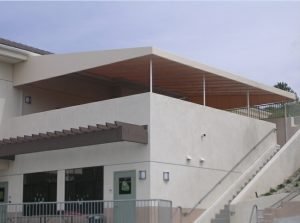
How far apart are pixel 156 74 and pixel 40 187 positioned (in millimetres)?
5787

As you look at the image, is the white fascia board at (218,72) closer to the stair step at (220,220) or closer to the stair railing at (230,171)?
the stair railing at (230,171)

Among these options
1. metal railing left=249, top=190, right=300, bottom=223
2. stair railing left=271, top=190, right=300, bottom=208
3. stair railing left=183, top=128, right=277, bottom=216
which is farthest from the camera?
stair railing left=183, top=128, right=277, bottom=216

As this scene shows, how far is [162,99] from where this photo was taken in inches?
745

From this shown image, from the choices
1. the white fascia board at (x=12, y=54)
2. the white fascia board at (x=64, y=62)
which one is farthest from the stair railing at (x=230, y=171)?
the white fascia board at (x=12, y=54)

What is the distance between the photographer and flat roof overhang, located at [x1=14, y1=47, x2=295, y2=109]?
1939 cm

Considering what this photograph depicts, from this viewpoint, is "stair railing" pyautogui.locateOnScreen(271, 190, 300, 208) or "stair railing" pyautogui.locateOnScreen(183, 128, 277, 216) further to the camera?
"stair railing" pyautogui.locateOnScreen(183, 128, 277, 216)

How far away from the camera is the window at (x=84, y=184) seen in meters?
19.3

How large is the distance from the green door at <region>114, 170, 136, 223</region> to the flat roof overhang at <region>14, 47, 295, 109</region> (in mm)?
3009

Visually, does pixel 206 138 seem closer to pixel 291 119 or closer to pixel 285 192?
pixel 285 192

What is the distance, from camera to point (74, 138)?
1928cm

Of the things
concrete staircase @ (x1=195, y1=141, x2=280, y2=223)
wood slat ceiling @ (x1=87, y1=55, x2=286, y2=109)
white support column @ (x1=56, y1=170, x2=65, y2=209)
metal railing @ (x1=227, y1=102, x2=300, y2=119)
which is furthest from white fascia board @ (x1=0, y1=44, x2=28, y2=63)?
metal railing @ (x1=227, y1=102, x2=300, y2=119)

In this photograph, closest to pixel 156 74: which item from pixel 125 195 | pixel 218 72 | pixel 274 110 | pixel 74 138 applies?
pixel 218 72

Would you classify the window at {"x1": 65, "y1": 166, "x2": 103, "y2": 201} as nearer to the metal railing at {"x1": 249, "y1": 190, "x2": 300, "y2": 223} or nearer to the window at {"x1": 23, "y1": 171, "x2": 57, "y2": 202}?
the window at {"x1": 23, "y1": 171, "x2": 57, "y2": 202}

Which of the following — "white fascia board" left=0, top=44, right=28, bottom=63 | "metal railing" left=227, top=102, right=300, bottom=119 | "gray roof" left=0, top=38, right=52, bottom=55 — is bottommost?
"metal railing" left=227, top=102, right=300, bottom=119
